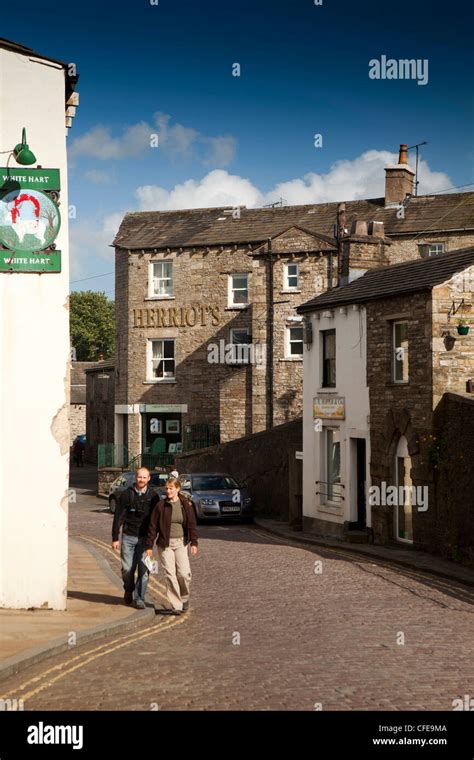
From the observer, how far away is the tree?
104 m

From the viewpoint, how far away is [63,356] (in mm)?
15391

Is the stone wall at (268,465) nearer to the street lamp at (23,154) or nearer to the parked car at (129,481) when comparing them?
the parked car at (129,481)

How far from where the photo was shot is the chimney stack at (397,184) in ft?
163

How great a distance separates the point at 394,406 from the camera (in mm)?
24922

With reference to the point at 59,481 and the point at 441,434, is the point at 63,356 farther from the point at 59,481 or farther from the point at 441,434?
the point at 441,434

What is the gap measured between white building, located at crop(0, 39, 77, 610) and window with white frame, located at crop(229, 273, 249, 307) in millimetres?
33633

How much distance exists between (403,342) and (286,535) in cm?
688

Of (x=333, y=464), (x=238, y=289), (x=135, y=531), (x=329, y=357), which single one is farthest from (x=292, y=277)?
(x=135, y=531)

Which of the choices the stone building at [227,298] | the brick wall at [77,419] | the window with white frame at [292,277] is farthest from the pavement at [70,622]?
the brick wall at [77,419]

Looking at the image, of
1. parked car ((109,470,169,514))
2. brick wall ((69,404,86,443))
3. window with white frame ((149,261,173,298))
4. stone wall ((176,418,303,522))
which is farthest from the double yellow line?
brick wall ((69,404,86,443))

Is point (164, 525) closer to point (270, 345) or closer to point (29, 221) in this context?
point (29, 221)

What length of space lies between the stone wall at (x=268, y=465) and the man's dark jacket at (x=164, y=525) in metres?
15.2

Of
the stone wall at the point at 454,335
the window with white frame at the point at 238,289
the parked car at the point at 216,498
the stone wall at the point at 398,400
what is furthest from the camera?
the window with white frame at the point at 238,289

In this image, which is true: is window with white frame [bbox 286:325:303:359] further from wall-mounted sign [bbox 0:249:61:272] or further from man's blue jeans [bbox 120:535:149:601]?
wall-mounted sign [bbox 0:249:61:272]
